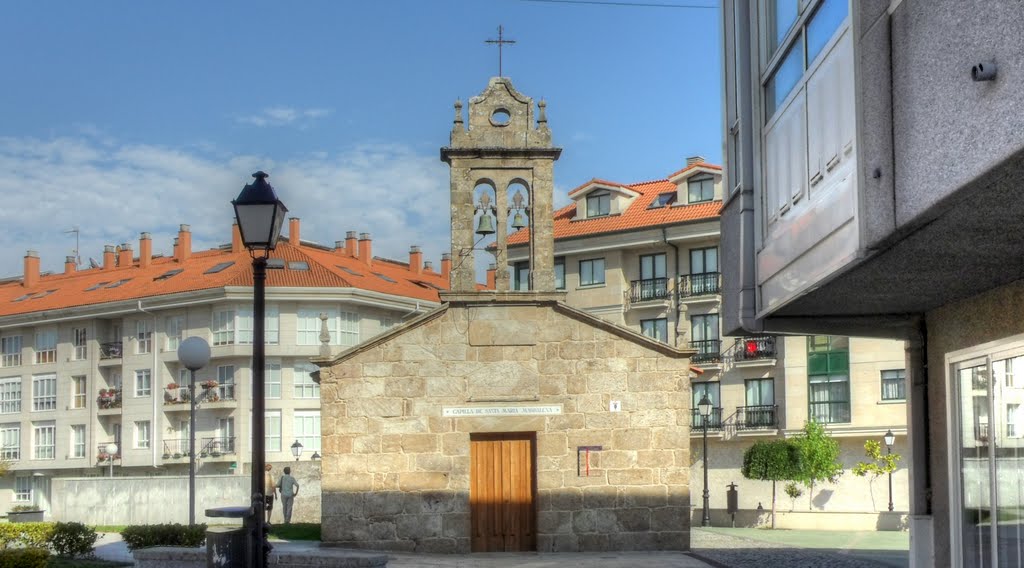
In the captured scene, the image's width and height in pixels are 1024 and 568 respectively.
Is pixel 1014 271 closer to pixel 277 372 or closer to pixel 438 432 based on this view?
pixel 438 432

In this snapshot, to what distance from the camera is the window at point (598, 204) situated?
186ft

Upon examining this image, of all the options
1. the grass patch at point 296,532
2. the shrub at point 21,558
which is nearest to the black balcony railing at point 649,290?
the grass patch at point 296,532

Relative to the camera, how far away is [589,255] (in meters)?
55.0

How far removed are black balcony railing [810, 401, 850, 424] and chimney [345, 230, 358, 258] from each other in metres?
34.3

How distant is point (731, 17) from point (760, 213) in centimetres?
195

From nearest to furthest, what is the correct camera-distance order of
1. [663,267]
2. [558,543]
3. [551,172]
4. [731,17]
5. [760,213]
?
[760,213] → [731,17] → [558,543] → [551,172] → [663,267]

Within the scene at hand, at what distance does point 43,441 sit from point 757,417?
39896 mm

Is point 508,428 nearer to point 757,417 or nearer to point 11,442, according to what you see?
point 757,417

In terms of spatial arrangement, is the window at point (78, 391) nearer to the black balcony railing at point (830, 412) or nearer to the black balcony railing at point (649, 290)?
the black balcony railing at point (649, 290)

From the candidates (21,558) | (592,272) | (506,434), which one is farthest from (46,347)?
(21,558)

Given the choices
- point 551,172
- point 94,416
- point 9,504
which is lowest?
point 9,504

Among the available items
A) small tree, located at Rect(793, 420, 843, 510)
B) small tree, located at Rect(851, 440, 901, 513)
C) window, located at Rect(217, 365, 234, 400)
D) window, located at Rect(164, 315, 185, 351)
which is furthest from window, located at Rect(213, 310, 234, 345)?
small tree, located at Rect(851, 440, 901, 513)

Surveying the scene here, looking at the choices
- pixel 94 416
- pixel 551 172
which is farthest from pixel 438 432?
pixel 94 416

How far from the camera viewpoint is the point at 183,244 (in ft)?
240
